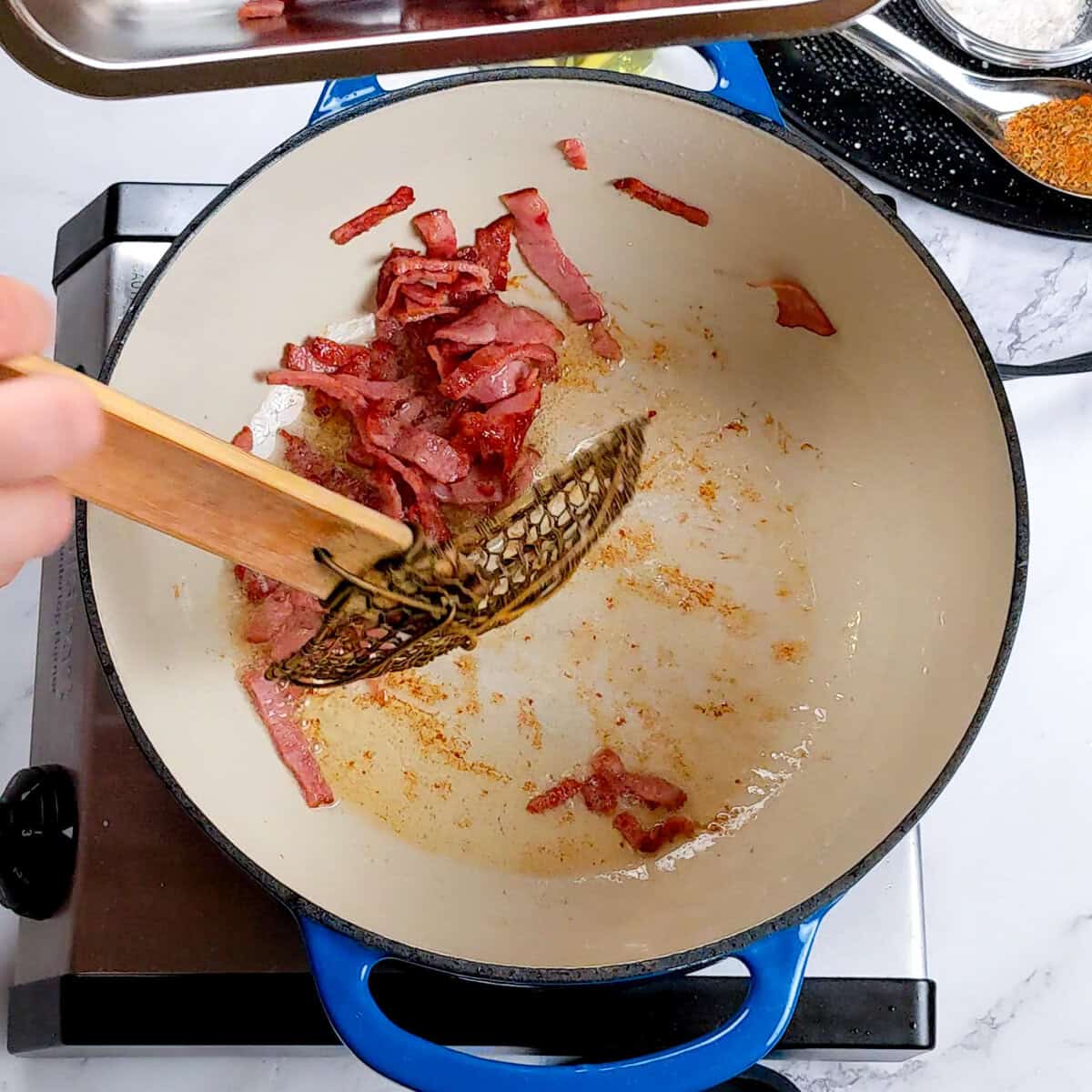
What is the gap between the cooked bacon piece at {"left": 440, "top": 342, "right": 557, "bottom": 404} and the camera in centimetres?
92

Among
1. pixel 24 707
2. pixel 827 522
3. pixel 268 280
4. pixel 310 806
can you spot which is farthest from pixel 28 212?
pixel 827 522

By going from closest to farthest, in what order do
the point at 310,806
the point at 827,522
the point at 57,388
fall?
1. the point at 57,388
2. the point at 310,806
3. the point at 827,522

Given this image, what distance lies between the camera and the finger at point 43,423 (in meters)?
0.47

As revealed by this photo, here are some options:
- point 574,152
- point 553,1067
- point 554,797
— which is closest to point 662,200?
point 574,152

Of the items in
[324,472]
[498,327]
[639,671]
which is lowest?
[639,671]

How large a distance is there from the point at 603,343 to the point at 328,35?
34 centimetres

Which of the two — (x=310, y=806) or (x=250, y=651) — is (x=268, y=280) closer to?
(x=250, y=651)

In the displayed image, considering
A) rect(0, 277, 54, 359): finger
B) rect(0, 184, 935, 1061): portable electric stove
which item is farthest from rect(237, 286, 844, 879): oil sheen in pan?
rect(0, 277, 54, 359): finger

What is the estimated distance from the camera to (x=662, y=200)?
36.0 inches

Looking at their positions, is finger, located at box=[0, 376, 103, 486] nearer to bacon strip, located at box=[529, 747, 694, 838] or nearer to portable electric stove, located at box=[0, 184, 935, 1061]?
portable electric stove, located at box=[0, 184, 935, 1061]

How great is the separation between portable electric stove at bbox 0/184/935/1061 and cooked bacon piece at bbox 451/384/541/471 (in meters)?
0.34

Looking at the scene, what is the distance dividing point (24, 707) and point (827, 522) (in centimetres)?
72

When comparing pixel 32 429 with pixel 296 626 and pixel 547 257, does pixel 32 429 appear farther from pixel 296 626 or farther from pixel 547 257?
pixel 547 257

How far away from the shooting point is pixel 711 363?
100 cm
